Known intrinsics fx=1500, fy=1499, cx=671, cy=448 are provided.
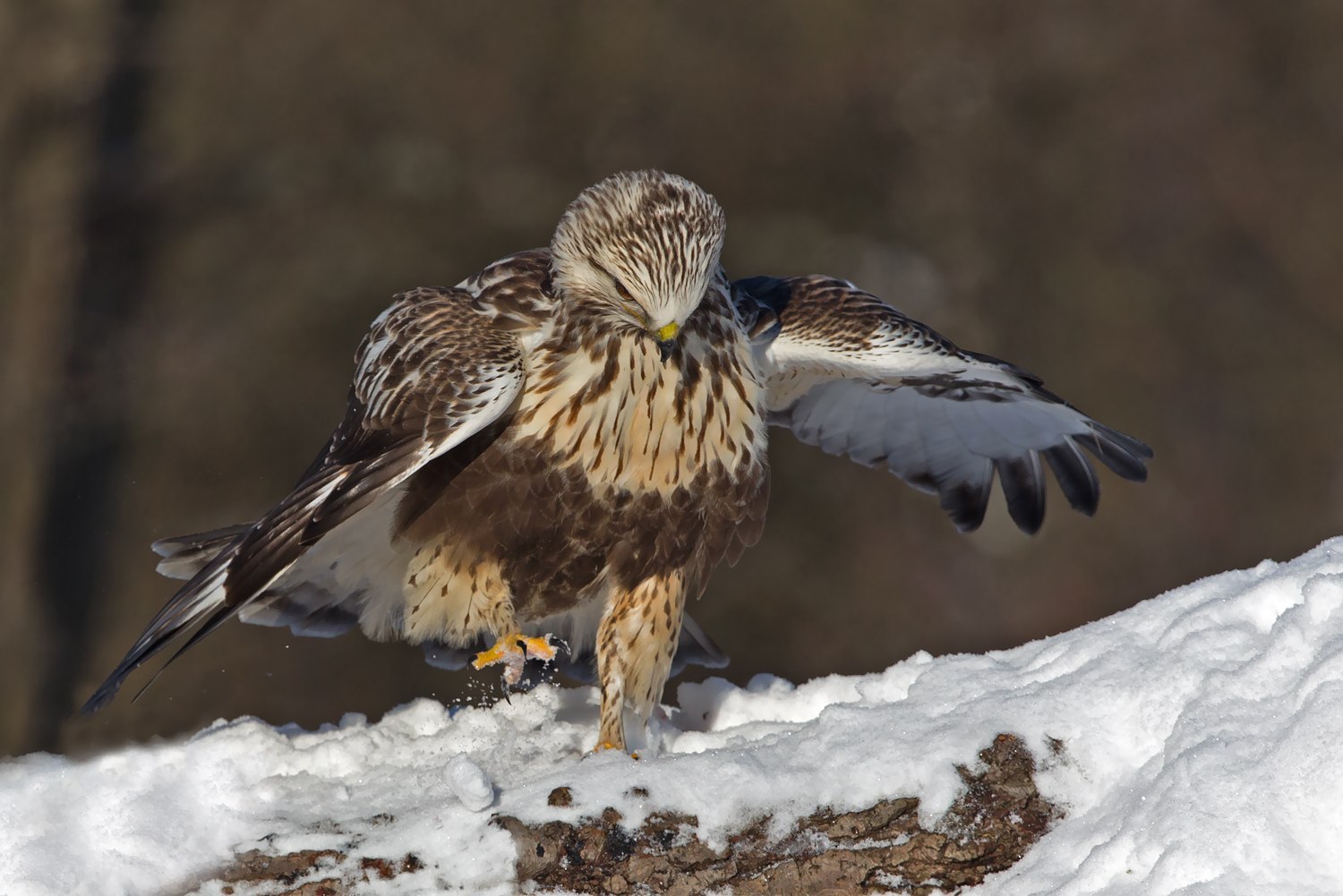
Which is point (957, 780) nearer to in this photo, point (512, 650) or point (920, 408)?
point (512, 650)

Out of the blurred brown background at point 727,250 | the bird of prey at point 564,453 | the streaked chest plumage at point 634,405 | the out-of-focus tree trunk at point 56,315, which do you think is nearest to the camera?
the bird of prey at point 564,453

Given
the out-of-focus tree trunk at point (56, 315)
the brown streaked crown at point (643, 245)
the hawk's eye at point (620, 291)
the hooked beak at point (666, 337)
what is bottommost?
the out-of-focus tree trunk at point (56, 315)

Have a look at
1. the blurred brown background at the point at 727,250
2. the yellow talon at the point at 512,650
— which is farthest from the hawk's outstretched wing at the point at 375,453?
the blurred brown background at the point at 727,250

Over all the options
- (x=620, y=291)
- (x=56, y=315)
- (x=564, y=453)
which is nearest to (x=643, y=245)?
(x=620, y=291)

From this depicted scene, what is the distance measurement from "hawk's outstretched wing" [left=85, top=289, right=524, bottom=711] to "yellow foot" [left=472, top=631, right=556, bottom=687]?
64cm

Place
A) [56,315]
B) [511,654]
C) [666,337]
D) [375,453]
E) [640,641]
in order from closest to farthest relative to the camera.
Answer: [666,337], [375,453], [511,654], [640,641], [56,315]

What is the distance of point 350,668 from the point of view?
31.7 feet

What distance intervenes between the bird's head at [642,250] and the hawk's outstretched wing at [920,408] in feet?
2.13

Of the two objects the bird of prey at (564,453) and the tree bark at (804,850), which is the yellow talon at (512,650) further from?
the tree bark at (804,850)

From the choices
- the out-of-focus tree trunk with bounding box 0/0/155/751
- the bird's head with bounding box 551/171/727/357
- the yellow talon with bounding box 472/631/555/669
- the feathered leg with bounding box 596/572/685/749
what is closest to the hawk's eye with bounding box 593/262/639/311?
the bird's head with bounding box 551/171/727/357

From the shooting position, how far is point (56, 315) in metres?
9.12

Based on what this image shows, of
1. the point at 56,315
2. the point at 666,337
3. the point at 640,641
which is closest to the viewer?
the point at 666,337

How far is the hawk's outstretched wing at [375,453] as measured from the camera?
397 cm

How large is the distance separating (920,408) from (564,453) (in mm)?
1665
